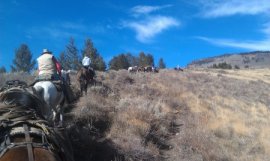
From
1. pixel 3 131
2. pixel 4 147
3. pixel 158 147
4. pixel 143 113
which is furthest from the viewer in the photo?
pixel 143 113

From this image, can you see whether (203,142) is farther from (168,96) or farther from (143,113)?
(168,96)

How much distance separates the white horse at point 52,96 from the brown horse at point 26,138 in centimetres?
259

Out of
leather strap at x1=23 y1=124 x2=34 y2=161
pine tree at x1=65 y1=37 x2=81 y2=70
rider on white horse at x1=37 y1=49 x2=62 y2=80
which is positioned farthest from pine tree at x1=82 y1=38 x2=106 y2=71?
leather strap at x1=23 y1=124 x2=34 y2=161

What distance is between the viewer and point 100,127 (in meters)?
11.8

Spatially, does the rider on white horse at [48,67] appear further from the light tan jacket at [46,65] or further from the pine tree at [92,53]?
the pine tree at [92,53]

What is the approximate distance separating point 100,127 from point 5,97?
5.21 metres

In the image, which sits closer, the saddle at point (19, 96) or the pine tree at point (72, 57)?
the saddle at point (19, 96)

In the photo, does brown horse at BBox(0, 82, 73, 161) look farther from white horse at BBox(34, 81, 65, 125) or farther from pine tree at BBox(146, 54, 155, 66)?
pine tree at BBox(146, 54, 155, 66)

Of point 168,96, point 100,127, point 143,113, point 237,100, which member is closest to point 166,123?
point 143,113

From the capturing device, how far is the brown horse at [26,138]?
4.29 metres

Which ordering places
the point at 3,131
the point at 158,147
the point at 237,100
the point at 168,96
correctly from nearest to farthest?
1. the point at 3,131
2. the point at 158,147
3. the point at 168,96
4. the point at 237,100

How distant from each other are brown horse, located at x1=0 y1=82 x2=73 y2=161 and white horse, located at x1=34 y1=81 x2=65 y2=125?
259 cm

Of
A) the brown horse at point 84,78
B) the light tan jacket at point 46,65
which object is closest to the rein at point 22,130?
the light tan jacket at point 46,65

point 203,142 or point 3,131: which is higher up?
point 3,131
